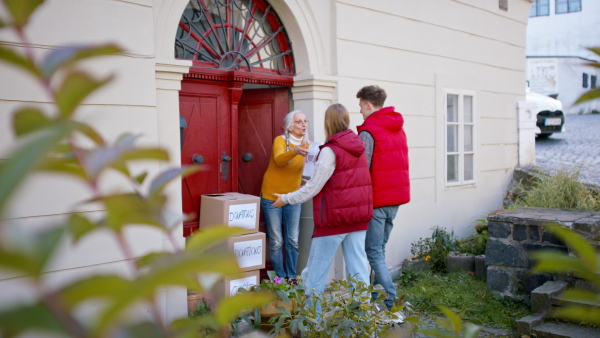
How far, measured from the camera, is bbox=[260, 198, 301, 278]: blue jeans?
18.2 feet

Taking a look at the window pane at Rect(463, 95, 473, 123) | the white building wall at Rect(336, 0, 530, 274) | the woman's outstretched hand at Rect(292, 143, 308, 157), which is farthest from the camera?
the window pane at Rect(463, 95, 473, 123)

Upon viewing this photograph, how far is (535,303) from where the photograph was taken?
4.93 m

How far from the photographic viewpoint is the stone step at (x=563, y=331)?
4465mm

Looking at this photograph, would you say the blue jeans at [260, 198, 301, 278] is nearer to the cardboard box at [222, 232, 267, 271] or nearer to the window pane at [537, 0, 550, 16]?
the cardboard box at [222, 232, 267, 271]

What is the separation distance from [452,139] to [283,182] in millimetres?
3432

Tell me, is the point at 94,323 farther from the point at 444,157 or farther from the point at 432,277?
the point at 444,157

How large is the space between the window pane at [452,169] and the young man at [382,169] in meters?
3.12

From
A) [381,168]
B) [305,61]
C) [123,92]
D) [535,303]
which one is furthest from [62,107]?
[305,61]

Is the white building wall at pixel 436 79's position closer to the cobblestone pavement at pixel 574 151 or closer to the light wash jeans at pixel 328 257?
the cobblestone pavement at pixel 574 151

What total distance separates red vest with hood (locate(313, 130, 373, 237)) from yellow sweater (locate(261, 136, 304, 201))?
3.58ft

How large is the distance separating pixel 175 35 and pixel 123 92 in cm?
Answer: 83

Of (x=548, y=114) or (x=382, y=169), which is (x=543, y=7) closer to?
(x=548, y=114)

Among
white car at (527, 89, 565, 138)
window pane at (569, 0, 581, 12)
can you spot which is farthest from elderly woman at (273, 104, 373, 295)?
window pane at (569, 0, 581, 12)

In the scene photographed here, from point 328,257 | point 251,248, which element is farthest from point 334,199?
point 251,248
